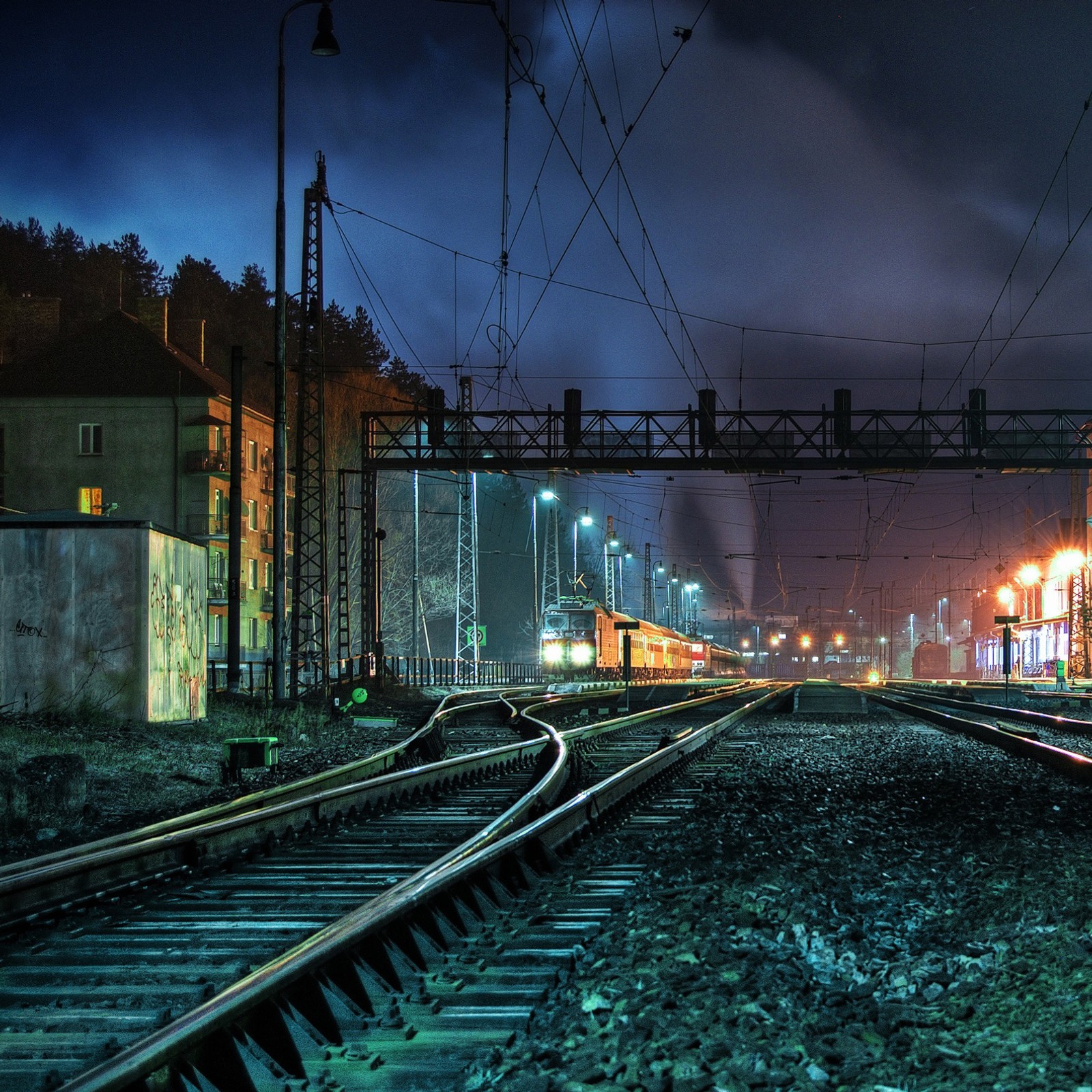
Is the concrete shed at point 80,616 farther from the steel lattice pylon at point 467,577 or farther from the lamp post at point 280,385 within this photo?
the steel lattice pylon at point 467,577

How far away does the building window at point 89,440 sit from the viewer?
178 feet

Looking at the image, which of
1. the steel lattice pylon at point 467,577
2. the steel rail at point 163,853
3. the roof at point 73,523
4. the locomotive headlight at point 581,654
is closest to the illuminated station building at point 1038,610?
the locomotive headlight at point 581,654

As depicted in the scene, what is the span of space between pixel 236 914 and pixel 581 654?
4476 centimetres

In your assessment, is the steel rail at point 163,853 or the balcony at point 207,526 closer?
the steel rail at point 163,853

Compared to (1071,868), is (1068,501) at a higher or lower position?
higher

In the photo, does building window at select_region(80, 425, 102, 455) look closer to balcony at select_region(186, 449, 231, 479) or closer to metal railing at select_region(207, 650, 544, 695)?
balcony at select_region(186, 449, 231, 479)

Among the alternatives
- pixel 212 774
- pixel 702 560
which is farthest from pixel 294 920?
pixel 702 560

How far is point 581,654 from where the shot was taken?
5056cm

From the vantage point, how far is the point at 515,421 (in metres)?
36.3

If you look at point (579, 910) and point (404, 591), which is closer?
point (579, 910)

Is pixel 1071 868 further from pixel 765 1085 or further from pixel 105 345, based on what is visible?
pixel 105 345

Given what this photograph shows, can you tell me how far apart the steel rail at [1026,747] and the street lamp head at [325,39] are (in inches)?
573

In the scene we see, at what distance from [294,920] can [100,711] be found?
12782 millimetres

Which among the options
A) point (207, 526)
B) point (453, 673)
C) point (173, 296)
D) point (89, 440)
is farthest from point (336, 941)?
point (173, 296)
